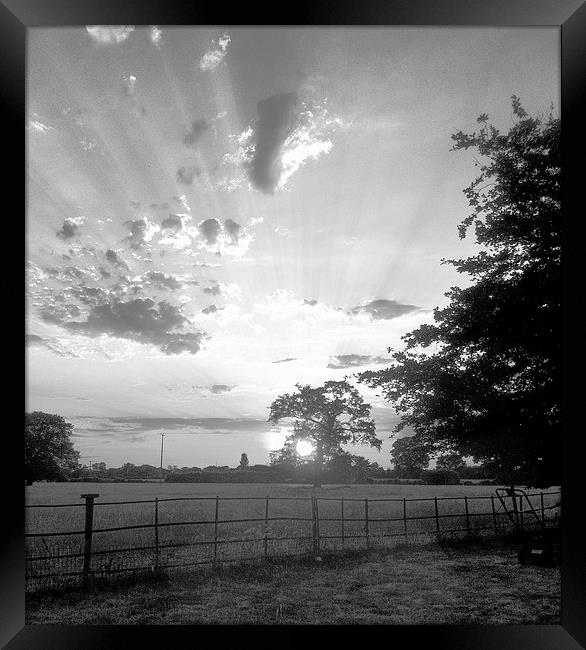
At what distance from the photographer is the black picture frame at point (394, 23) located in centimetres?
246

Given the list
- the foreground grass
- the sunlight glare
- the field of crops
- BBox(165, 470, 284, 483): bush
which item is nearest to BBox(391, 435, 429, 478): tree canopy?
the field of crops

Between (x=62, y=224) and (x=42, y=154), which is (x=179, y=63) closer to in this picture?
(x=42, y=154)

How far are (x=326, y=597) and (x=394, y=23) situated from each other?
479 centimetres

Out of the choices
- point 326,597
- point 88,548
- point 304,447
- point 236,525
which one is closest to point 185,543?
point 88,548

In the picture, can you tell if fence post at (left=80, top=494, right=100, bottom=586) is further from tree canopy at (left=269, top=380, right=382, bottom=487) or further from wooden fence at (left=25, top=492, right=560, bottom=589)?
tree canopy at (left=269, top=380, right=382, bottom=487)

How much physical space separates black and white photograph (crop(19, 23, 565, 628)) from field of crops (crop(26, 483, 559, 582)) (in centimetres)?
11

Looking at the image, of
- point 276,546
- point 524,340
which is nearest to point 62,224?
point 276,546

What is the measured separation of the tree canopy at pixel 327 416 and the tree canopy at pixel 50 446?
58.2 feet

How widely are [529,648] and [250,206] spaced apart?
4.25 meters

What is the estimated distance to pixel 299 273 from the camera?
561 cm

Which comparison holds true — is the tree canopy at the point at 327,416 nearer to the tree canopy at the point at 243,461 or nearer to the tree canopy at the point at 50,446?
the tree canopy at the point at 243,461

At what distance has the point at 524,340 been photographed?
20.1 ft

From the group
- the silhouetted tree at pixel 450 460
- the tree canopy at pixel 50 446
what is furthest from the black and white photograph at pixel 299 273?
the tree canopy at pixel 50 446

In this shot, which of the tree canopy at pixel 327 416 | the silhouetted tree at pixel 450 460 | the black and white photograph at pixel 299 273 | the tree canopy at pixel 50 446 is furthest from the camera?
the tree canopy at pixel 50 446
